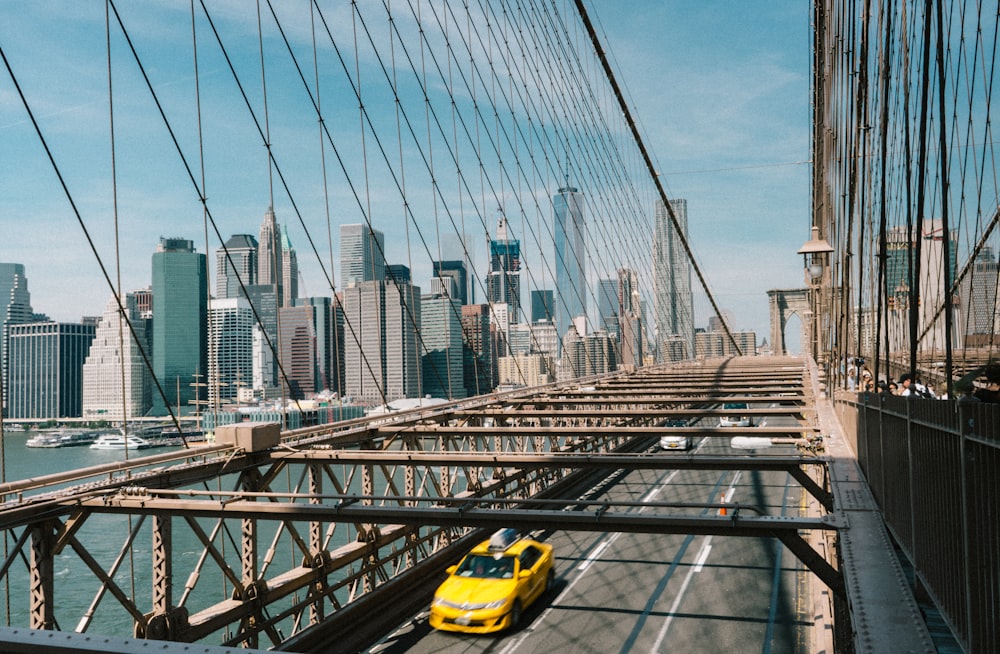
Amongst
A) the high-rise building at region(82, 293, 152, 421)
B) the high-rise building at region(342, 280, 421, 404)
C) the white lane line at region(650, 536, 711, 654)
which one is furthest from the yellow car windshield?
the high-rise building at region(82, 293, 152, 421)

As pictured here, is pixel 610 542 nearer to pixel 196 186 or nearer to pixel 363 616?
pixel 363 616

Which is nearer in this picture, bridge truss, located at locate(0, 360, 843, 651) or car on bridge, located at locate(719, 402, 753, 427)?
bridge truss, located at locate(0, 360, 843, 651)

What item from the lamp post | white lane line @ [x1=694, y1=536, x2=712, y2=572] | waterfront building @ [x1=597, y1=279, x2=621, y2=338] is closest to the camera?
the lamp post

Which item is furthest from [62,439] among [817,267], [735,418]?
[817,267]

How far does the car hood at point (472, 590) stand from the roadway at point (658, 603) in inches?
27.7

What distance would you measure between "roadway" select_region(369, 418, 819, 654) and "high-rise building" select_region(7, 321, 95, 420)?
31052mm

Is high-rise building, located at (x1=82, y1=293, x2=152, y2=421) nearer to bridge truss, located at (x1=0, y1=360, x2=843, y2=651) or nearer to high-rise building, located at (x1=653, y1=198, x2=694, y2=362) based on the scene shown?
bridge truss, located at (x1=0, y1=360, x2=843, y2=651)

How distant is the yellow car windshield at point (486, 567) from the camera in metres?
15.2

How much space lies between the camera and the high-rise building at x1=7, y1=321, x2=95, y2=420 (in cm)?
4234

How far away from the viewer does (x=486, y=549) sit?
53.2ft

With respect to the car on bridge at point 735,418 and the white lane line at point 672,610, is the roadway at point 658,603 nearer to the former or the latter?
the white lane line at point 672,610

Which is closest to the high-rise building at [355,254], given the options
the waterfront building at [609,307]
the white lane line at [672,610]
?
the waterfront building at [609,307]

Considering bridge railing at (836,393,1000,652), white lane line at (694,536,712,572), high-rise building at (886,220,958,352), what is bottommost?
white lane line at (694,536,712,572)

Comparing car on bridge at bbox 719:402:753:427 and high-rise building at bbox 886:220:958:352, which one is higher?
high-rise building at bbox 886:220:958:352
